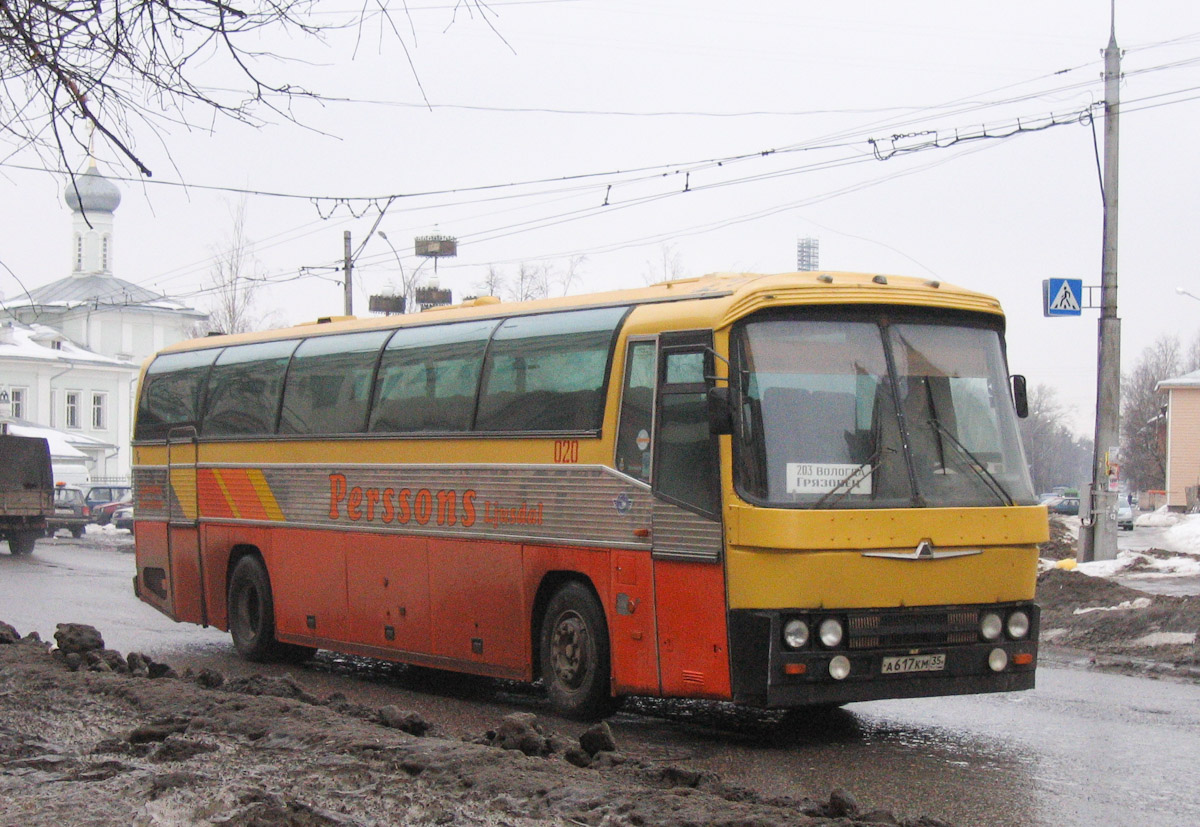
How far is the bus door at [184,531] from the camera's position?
15.3 meters

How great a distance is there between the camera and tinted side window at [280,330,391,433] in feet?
42.7

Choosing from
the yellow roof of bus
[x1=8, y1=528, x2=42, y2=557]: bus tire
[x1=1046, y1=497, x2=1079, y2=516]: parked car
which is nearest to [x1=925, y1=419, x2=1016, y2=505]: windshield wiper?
the yellow roof of bus

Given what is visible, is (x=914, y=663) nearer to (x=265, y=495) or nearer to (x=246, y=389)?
(x=265, y=495)

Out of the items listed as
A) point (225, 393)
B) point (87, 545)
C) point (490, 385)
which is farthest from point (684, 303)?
point (87, 545)

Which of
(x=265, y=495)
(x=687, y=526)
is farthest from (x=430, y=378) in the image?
(x=687, y=526)

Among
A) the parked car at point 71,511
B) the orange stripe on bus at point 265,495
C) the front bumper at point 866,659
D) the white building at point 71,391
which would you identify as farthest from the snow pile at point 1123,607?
the white building at point 71,391

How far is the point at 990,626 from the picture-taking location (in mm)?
9391

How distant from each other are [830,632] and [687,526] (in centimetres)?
113

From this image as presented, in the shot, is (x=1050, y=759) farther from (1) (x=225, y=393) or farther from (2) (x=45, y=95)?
(1) (x=225, y=393)

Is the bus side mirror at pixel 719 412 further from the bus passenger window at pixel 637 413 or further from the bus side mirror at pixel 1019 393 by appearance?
the bus side mirror at pixel 1019 393

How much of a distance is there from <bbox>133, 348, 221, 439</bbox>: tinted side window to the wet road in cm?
241

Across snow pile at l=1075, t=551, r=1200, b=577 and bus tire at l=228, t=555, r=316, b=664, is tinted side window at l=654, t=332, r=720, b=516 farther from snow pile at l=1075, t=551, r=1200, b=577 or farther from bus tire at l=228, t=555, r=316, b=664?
snow pile at l=1075, t=551, r=1200, b=577

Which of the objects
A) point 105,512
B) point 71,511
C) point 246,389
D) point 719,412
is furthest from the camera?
point 105,512

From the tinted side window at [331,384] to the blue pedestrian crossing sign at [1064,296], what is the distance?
1149 centimetres
